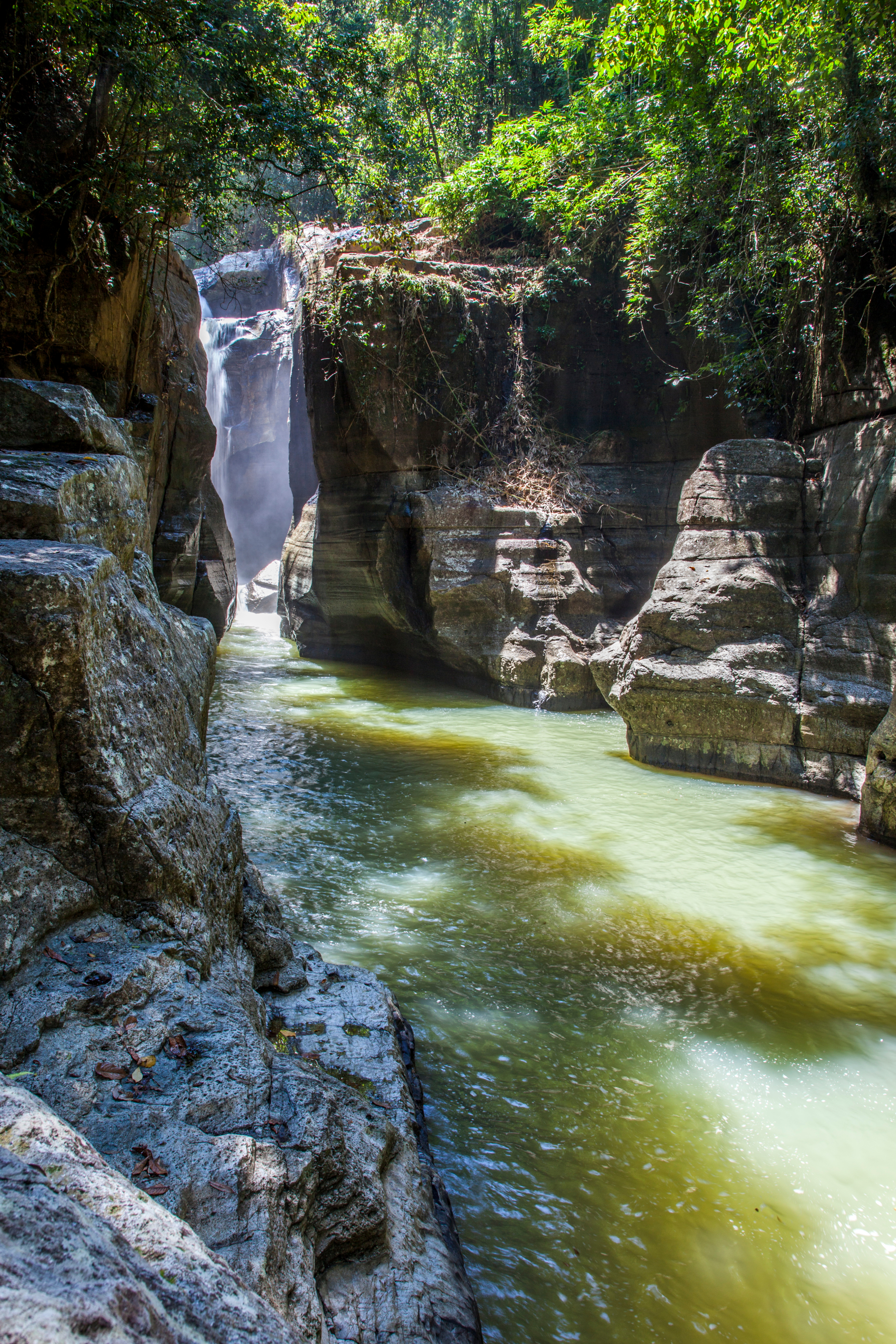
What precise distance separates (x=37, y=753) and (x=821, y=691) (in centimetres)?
667

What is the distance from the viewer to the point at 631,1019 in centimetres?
343

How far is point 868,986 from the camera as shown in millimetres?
3863

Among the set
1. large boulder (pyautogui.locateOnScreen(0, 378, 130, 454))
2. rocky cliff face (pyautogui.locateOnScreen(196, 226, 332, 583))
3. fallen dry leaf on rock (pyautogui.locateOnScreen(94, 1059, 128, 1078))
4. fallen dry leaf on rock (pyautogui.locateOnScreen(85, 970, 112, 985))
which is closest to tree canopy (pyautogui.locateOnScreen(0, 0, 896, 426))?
large boulder (pyautogui.locateOnScreen(0, 378, 130, 454))

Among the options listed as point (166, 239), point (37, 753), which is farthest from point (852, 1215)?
→ point (166, 239)

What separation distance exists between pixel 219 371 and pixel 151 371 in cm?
1823

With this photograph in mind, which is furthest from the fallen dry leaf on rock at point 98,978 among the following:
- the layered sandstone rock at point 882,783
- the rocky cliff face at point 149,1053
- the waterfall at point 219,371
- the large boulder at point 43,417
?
the waterfall at point 219,371

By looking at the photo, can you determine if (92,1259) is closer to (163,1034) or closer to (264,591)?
(163,1034)

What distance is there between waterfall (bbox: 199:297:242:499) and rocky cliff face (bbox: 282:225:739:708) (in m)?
13.4

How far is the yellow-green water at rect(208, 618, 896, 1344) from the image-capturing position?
7.13ft

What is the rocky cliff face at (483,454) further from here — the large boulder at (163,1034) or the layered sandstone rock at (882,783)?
the large boulder at (163,1034)

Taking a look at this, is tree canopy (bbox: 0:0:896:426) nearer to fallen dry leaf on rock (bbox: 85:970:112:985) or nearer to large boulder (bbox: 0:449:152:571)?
large boulder (bbox: 0:449:152:571)

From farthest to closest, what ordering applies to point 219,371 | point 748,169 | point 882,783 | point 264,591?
point 219,371 < point 264,591 < point 748,169 < point 882,783

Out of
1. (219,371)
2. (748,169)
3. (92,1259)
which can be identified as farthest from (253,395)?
(92,1259)

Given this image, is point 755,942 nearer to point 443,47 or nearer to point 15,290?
point 15,290
